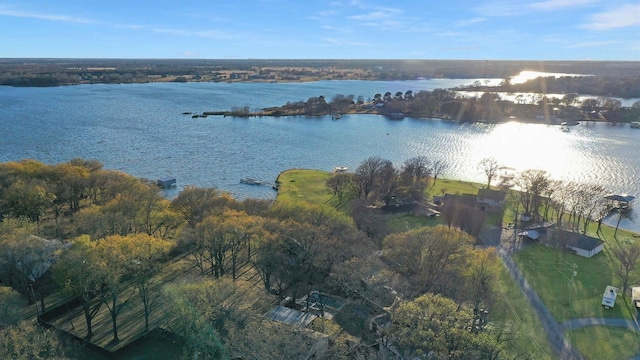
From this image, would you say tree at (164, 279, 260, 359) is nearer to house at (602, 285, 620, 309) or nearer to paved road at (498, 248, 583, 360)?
paved road at (498, 248, 583, 360)

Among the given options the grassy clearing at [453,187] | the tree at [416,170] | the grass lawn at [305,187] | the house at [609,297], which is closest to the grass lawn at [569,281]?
the house at [609,297]

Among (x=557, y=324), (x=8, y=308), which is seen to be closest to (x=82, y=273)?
(x=8, y=308)

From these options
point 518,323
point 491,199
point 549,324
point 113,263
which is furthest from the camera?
point 491,199

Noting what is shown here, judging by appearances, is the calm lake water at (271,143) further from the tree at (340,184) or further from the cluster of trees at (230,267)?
the cluster of trees at (230,267)

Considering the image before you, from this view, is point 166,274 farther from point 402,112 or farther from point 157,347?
point 402,112

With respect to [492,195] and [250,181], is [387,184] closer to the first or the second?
[492,195]

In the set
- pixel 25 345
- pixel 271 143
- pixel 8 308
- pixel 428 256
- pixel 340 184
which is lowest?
pixel 271 143

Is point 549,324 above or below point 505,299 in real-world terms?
below

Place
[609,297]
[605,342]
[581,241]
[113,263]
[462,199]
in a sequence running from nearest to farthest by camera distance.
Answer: [113,263] < [605,342] < [609,297] < [581,241] < [462,199]
